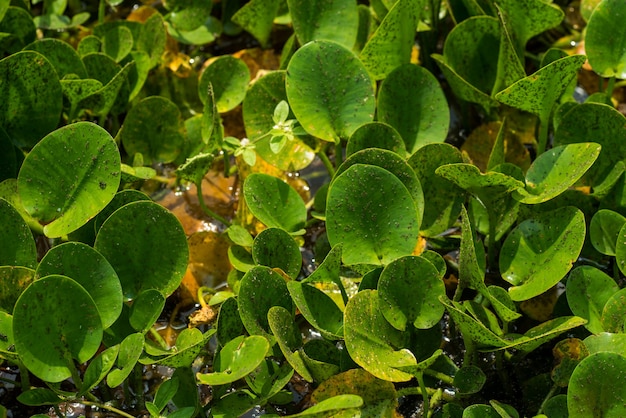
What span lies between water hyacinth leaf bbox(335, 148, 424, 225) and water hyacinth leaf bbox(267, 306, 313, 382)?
26cm

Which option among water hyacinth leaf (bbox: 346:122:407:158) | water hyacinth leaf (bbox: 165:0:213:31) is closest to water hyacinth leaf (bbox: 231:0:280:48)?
water hyacinth leaf (bbox: 165:0:213:31)

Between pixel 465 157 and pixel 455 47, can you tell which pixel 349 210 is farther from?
pixel 455 47

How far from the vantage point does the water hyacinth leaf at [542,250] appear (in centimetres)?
123

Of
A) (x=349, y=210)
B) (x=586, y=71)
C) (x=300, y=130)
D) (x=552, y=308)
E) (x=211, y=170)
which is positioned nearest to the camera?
(x=349, y=210)

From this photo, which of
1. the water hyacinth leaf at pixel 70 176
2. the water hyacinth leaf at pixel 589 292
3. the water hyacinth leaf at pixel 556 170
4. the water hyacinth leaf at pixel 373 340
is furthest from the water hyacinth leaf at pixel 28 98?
the water hyacinth leaf at pixel 589 292

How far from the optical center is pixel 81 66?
1.59 metres

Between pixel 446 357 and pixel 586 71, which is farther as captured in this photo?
pixel 586 71

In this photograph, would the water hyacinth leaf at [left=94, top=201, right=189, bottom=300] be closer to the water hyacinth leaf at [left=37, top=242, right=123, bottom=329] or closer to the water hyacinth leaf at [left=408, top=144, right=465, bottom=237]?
the water hyacinth leaf at [left=37, top=242, right=123, bottom=329]

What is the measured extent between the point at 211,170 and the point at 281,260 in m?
0.43

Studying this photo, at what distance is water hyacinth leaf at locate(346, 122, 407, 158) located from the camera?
1.40 metres

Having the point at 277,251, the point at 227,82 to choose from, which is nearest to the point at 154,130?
the point at 227,82

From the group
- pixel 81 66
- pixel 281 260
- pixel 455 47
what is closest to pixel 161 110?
pixel 81 66

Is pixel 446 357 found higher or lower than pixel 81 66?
lower

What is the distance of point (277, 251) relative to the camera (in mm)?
1323
